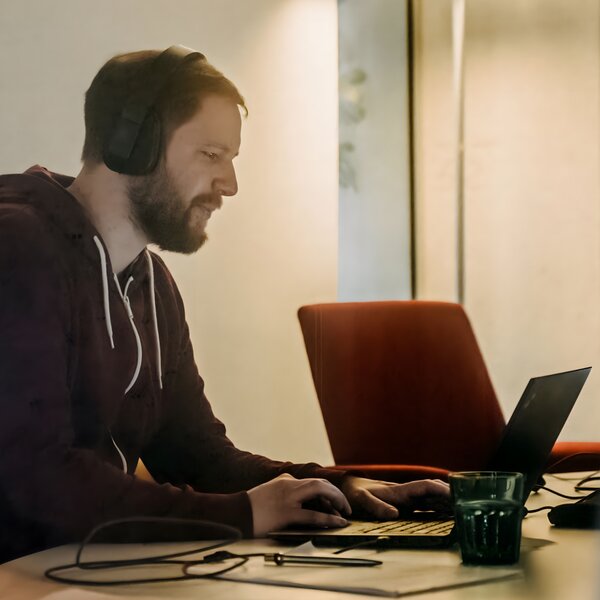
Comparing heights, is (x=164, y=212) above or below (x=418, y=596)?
above

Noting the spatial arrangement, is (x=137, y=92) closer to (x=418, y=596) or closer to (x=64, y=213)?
(x=64, y=213)

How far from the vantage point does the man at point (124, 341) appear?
1.35 metres

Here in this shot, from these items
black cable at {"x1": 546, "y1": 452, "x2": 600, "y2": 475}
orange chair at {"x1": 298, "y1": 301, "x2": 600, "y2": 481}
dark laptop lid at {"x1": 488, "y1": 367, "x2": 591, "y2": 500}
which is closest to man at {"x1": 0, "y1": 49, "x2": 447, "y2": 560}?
dark laptop lid at {"x1": 488, "y1": 367, "x2": 591, "y2": 500}

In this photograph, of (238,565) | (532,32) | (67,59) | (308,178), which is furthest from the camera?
(532,32)

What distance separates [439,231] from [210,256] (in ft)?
1.85

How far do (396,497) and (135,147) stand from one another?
0.70 metres

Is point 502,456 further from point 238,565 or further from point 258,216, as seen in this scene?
point 258,216

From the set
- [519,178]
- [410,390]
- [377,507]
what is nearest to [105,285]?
[377,507]

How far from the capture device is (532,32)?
1953mm

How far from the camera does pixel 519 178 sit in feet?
6.42

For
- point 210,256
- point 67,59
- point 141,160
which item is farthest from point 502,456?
point 67,59

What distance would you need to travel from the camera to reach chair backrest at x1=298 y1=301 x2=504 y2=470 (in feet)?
6.27

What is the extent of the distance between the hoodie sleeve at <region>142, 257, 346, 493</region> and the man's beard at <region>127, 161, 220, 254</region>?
52 millimetres

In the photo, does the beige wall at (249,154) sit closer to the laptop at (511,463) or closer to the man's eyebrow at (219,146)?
the man's eyebrow at (219,146)
